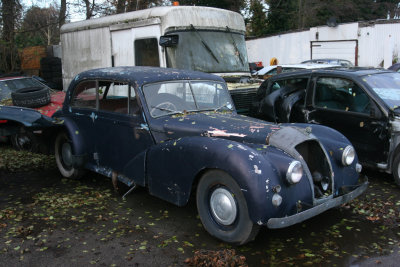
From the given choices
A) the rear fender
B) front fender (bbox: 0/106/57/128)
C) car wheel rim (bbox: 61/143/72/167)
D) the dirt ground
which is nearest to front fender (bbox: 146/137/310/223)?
the dirt ground

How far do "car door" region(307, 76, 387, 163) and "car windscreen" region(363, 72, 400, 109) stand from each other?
187mm

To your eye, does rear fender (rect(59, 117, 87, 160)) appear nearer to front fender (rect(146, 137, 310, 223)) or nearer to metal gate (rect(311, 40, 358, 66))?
front fender (rect(146, 137, 310, 223))

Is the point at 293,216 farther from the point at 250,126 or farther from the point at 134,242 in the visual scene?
the point at 134,242

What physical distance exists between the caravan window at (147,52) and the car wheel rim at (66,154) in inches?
113

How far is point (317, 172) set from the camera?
4434mm

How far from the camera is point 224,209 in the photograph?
13.3 feet

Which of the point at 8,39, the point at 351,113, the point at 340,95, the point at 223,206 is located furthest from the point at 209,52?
the point at 8,39

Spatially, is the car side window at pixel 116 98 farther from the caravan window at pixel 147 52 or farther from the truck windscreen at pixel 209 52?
the caravan window at pixel 147 52

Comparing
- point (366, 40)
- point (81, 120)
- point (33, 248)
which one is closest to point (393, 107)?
point (81, 120)

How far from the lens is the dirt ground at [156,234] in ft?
12.7

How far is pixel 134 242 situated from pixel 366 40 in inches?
822

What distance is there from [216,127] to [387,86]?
313cm

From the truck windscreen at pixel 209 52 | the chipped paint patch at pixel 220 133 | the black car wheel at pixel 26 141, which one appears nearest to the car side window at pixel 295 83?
the truck windscreen at pixel 209 52

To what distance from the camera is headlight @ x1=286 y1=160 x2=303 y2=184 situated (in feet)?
12.6
